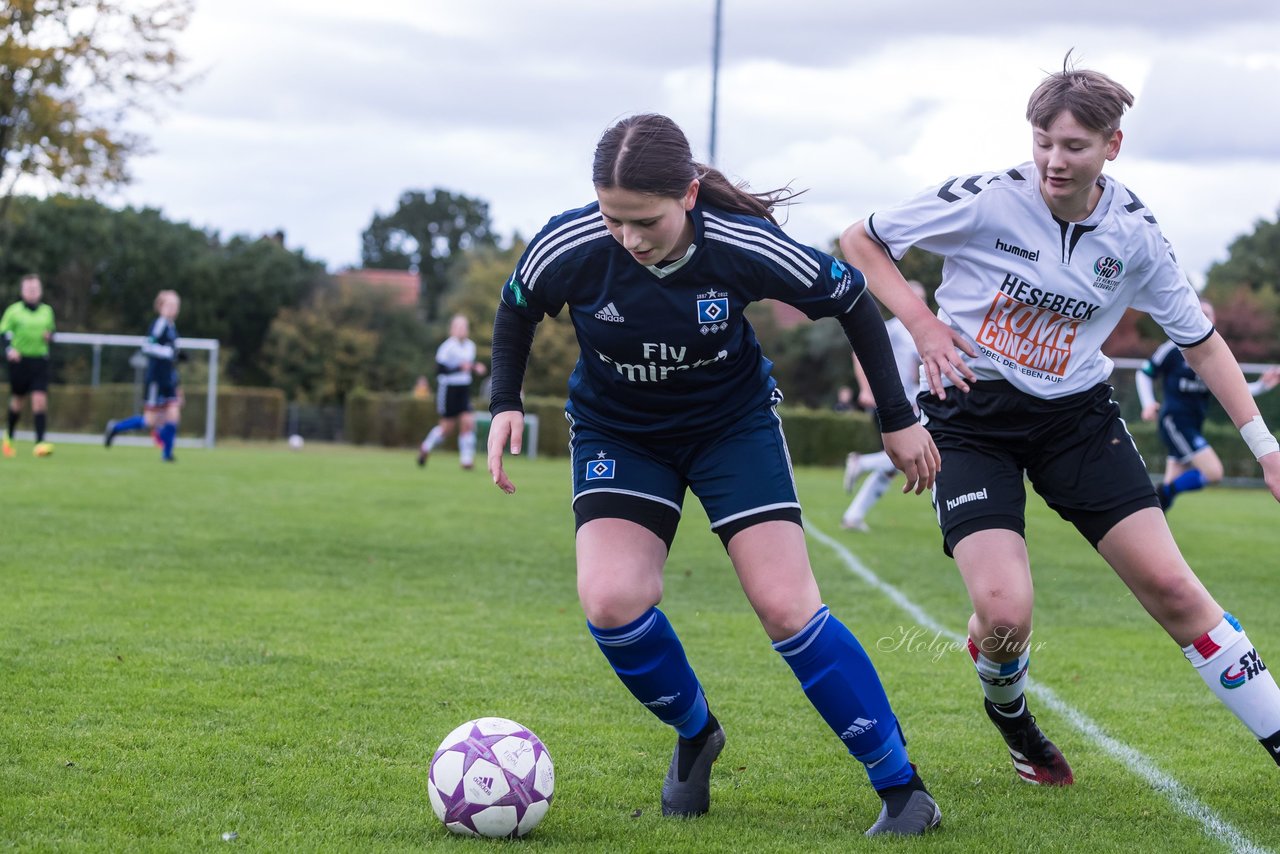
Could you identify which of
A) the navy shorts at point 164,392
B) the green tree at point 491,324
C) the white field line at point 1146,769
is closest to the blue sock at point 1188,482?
the white field line at point 1146,769

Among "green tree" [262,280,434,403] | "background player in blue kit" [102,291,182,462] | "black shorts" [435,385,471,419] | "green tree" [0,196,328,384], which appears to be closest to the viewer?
"background player in blue kit" [102,291,182,462]

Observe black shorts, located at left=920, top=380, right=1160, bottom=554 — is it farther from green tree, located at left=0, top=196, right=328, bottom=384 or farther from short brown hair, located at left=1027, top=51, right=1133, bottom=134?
green tree, located at left=0, top=196, right=328, bottom=384

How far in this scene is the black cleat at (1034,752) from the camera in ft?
14.0

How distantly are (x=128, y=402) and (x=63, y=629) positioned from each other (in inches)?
892

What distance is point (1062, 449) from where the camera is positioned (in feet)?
13.4

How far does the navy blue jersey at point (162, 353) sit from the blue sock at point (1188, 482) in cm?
1346

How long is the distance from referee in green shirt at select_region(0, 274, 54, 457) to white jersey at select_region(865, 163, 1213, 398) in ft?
54.8

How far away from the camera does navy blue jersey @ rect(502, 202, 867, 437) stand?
3.66m

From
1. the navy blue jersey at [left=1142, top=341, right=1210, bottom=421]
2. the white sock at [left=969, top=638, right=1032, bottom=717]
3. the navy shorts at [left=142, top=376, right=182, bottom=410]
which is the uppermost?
the navy blue jersey at [left=1142, top=341, right=1210, bottom=421]

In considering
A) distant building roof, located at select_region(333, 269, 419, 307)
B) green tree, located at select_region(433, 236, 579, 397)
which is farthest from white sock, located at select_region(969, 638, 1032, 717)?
distant building roof, located at select_region(333, 269, 419, 307)

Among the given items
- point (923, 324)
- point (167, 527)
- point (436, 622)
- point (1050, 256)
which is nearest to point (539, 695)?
point (436, 622)

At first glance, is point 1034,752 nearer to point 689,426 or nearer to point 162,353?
point 689,426

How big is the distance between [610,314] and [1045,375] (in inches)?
54.7

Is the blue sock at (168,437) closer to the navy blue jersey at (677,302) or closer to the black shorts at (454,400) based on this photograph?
the black shorts at (454,400)
